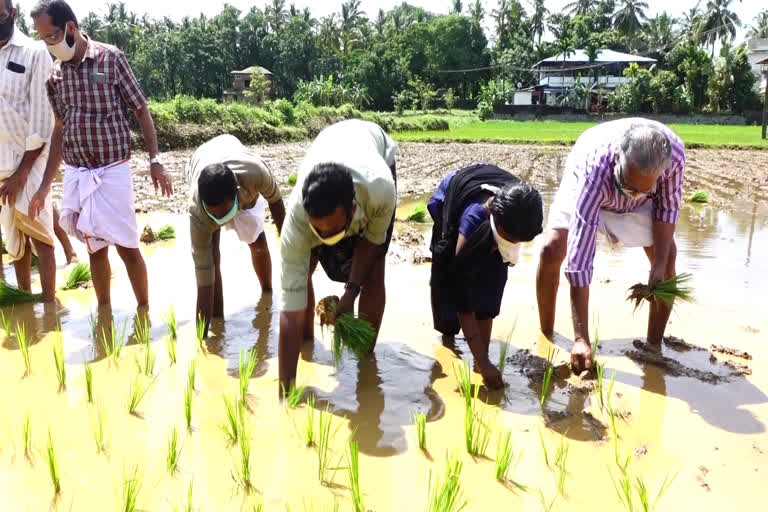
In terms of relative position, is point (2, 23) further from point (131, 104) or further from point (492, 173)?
point (492, 173)

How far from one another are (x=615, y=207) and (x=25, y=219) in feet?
11.4

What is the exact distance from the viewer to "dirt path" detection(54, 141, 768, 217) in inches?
376

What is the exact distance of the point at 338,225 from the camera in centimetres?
249

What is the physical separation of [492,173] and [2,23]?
2912 mm

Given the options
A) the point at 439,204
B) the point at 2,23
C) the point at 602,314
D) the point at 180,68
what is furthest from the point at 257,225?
the point at 180,68

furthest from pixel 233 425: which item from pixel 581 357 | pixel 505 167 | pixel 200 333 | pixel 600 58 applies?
pixel 600 58

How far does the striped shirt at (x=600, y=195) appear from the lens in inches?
121

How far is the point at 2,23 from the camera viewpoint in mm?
3732

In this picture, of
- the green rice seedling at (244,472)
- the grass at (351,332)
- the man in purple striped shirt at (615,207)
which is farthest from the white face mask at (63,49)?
the man in purple striped shirt at (615,207)

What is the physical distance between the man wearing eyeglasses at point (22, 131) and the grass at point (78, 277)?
0.45m

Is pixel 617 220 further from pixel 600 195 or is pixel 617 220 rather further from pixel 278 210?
pixel 278 210

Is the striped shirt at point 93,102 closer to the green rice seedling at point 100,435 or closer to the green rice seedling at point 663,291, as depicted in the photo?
the green rice seedling at point 100,435

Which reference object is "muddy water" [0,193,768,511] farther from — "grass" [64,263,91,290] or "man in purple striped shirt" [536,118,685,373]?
"man in purple striped shirt" [536,118,685,373]

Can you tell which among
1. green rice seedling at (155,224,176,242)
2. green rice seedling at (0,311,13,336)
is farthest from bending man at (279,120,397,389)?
green rice seedling at (155,224,176,242)
